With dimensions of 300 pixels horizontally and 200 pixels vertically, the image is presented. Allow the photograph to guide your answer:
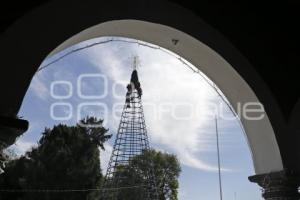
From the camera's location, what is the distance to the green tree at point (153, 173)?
12695 millimetres

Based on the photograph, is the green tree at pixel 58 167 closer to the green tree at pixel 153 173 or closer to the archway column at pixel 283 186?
the green tree at pixel 153 173

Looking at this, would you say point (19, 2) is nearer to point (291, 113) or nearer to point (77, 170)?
point (291, 113)

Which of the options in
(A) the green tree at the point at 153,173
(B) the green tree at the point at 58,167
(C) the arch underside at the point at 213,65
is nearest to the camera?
(C) the arch underside at the point at 213,65

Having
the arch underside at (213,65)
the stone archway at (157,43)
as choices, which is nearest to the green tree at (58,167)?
the arch underside at (213,65)

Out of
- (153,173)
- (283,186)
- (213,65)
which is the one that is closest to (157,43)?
(213,65)

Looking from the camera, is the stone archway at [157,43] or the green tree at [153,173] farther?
the green tree at [153,173]

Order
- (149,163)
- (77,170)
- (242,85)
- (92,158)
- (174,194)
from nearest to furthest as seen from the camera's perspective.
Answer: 1. (242,85)
2. (77,170)
3. (92,158)
4. (149,163)
5. (174,194)

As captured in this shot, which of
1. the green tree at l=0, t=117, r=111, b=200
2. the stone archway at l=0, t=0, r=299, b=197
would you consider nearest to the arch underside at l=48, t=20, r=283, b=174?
the stone archway at l=0, t=0, r=299, b=197

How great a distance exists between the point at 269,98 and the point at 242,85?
0.36 metres

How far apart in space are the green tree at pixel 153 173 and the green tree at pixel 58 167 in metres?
0.94

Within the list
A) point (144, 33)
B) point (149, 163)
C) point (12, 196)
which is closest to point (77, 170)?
point (12, 196)

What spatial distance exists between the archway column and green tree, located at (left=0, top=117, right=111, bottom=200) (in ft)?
29.4

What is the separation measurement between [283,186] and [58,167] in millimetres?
9483

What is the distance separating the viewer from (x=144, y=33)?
387cm
